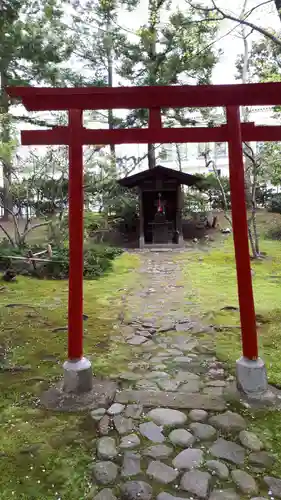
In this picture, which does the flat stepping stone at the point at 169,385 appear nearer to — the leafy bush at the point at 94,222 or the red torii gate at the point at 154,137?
→ the red torii gate at the point at 154,137

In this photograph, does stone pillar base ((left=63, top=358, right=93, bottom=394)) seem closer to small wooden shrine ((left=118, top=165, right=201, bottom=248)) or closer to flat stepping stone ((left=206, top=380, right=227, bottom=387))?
flat stepping stone ((left=206, top=380, right=227, bottom=387))

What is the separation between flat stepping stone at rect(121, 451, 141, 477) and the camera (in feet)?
8.51

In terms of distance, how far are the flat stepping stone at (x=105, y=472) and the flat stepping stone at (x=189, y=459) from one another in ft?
1.42

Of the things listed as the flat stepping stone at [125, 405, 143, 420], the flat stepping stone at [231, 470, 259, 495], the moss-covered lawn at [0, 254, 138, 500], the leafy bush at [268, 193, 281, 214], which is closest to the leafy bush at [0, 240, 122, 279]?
the moss-covered lawn at [0, 254, 138, 500]

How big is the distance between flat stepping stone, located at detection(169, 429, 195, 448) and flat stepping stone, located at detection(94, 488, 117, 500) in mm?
670

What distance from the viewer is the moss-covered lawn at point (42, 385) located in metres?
2.57

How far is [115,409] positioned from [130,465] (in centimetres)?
77

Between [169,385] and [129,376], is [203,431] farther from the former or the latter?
[129,376]

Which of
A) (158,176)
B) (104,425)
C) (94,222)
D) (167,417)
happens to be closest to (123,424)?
(104,425)

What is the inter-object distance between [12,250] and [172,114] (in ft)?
35.9

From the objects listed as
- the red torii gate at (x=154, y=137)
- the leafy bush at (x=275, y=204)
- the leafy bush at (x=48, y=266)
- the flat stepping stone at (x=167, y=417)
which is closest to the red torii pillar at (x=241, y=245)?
the red torii gate at (x=154, y=137)

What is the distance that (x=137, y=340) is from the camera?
17.1 ft

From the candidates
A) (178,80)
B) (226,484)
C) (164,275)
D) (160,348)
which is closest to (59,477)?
(226,484)

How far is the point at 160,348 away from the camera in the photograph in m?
4.90
